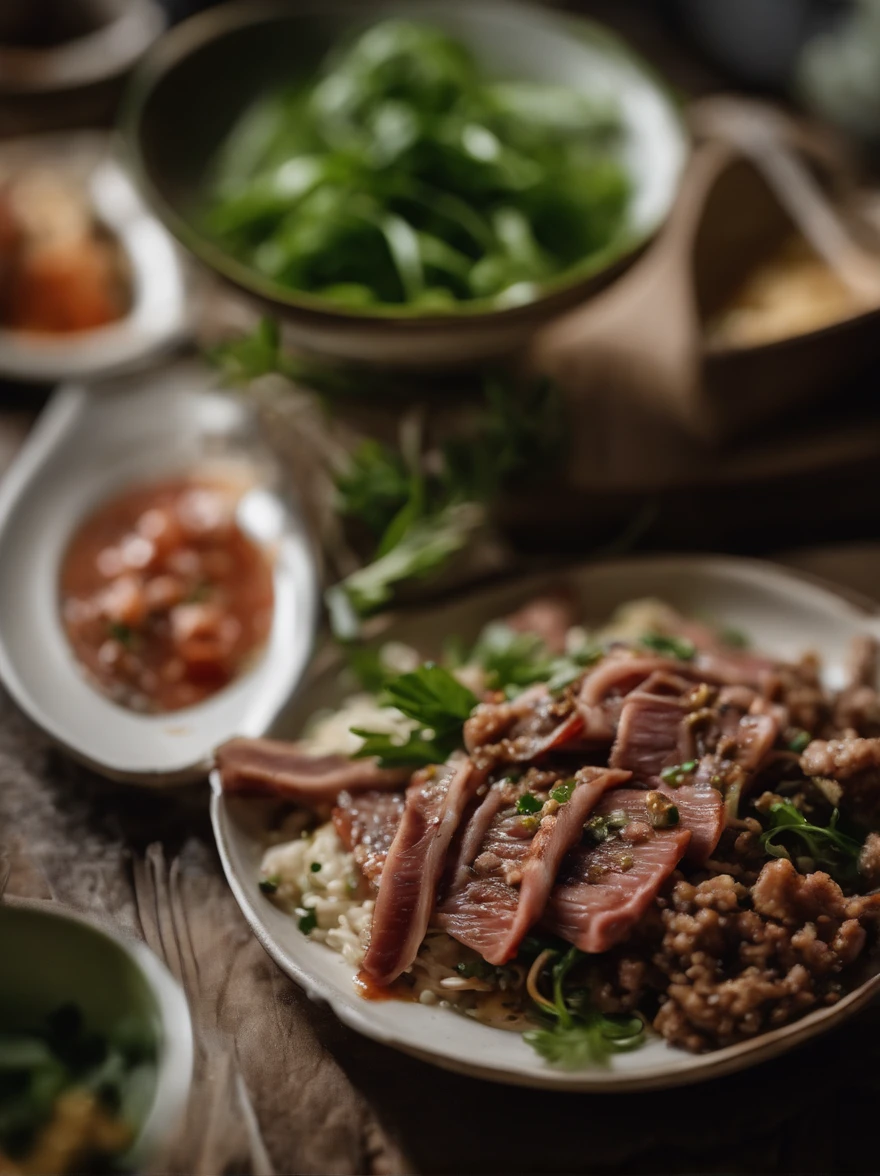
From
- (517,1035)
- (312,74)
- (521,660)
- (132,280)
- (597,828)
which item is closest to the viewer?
(517,1035)

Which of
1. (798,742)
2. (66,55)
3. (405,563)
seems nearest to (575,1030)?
(798,742)

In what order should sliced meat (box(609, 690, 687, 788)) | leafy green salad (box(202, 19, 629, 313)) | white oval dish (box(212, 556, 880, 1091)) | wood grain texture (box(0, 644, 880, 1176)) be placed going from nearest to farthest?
1. white oval dish (box(212, 556, 880, 1091))
2. wood grain texture (box(0, 644, 880, 1176))
3. sliced meat (box(609, 690, 687, 788))
4. leafy green salad (box(202, 19, 629, 313))

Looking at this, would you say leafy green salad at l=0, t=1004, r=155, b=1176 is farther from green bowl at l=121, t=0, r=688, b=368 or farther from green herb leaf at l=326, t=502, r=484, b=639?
green bowl at l=121, t=0, r=688, b=368

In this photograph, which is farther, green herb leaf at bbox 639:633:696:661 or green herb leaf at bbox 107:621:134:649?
green herb leaf at bbox 107:621:134:649

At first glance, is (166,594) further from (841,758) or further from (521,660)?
(841,758)

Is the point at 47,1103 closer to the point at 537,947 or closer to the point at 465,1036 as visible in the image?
the point at 465,1036

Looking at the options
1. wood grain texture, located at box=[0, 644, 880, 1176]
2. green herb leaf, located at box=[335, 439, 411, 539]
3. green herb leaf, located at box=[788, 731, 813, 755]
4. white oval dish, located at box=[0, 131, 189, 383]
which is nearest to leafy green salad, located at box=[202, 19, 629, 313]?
white oval dish, located at box=[0, 131, 189, 383]
